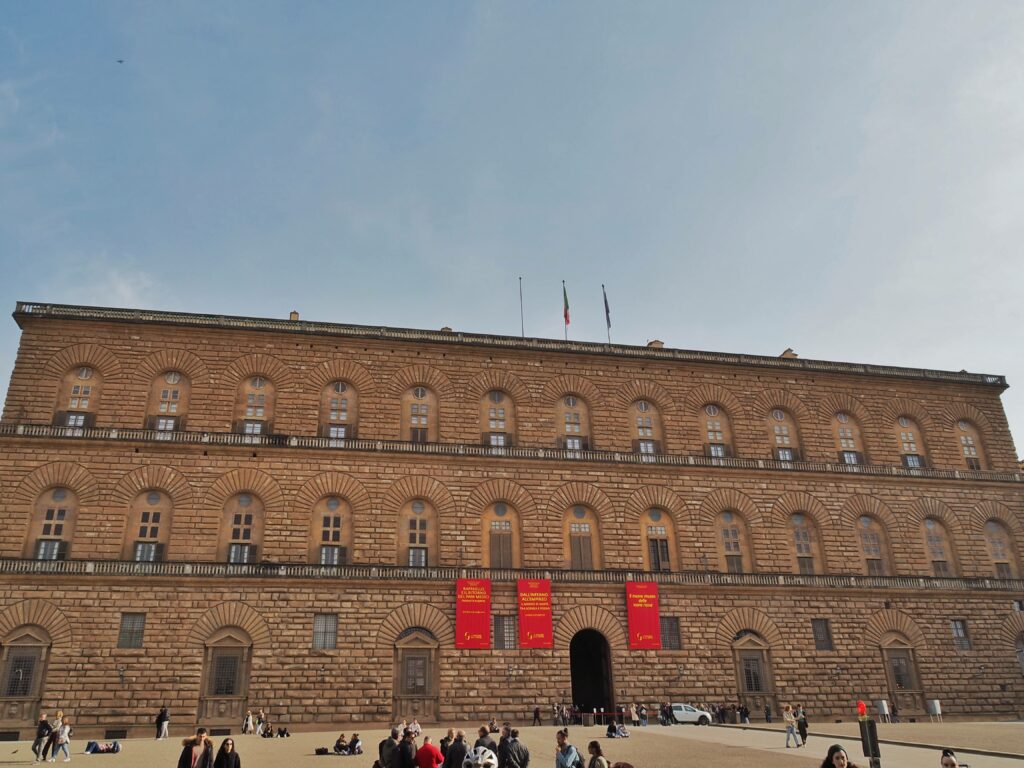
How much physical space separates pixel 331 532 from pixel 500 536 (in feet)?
22.8

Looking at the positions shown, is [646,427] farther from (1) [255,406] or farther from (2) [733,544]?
(1) [255,406]

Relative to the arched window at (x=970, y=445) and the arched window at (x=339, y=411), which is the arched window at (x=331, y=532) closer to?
the arched window at (x=339, y=411)

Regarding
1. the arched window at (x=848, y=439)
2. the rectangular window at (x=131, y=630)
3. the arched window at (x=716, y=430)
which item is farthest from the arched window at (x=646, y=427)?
the rectangular window at (x=131, y=630)

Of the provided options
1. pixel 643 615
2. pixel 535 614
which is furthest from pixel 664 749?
pixel 643 615

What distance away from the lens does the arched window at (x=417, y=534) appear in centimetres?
3212

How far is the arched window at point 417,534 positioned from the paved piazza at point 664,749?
653 cm

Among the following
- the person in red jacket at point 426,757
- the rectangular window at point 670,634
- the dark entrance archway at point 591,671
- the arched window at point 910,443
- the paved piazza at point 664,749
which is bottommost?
the paved piazza at point 664,749

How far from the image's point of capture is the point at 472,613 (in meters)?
30.9

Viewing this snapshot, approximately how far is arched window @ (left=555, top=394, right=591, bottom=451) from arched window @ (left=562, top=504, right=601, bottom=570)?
308 cm

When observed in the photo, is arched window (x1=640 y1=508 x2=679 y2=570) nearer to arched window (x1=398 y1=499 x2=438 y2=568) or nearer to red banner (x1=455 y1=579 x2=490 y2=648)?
red banner (x1=455 y1=579 x2=490 y2=648)

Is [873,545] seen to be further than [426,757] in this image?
Yes

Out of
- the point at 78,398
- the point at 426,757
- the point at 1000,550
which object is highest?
the point at 78,398

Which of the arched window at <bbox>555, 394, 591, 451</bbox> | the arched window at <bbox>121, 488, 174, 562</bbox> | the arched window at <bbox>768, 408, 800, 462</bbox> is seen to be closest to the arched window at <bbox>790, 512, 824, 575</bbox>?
the arched window at <bbox>768, 408, 800, 462</bbox>

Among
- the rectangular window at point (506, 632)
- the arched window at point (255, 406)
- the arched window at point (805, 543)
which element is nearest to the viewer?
the rectangular window at point (506, 632)
